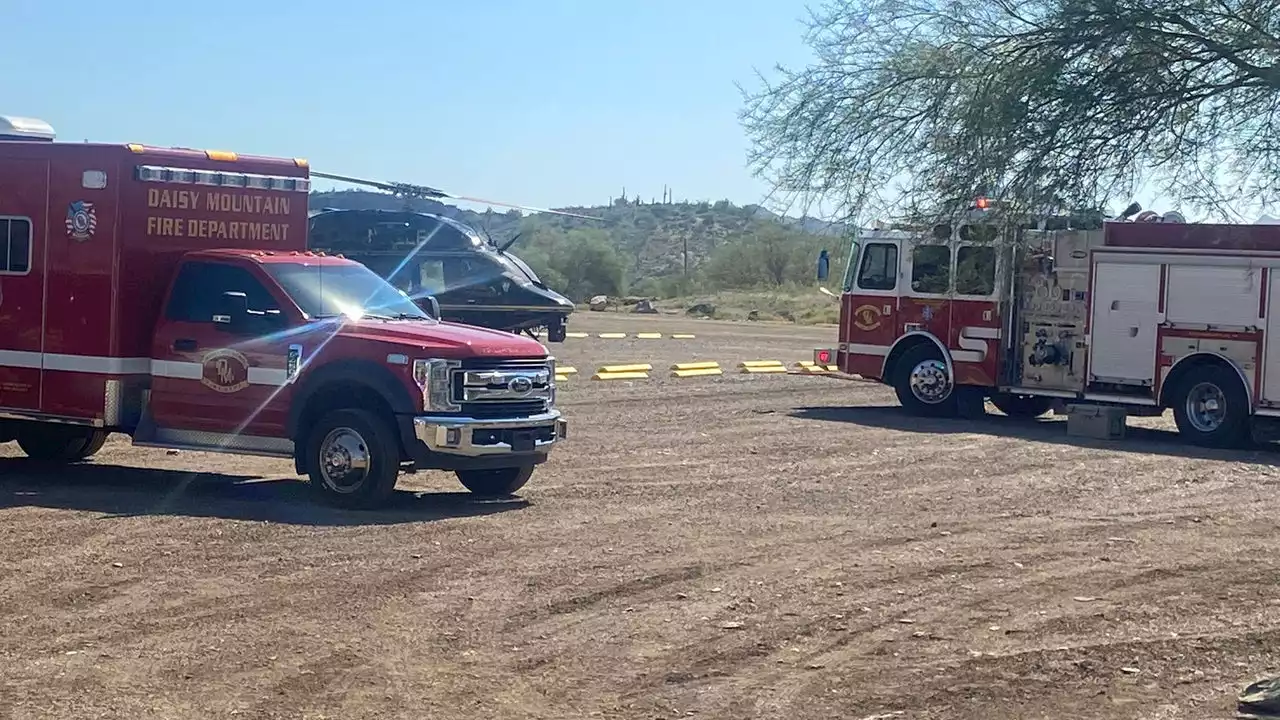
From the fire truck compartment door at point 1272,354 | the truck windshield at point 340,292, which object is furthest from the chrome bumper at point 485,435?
the fire truck compartment door at point 1272,354

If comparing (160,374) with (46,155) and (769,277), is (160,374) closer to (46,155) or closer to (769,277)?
(46,155)

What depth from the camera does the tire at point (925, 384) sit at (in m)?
23.5

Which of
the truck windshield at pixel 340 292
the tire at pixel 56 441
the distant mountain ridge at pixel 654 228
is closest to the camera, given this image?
the truck windshield at pixel 340 292

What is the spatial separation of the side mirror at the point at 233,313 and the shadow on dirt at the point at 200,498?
1.45m

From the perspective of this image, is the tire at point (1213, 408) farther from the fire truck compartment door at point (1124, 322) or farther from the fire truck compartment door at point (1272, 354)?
the fire truck compartment door at point (1124, 322)

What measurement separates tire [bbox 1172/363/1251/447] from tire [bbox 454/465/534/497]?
32.3 feet

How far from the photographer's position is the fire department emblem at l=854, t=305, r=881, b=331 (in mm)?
24094

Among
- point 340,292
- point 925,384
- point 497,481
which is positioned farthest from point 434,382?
point 925,384

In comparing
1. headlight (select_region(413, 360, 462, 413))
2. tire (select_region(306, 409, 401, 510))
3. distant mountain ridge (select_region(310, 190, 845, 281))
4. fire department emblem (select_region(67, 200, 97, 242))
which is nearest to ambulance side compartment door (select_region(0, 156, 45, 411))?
fire department emblem (select_region(67, 200, 97, 242))

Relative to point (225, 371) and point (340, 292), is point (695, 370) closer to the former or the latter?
point (340, 292)

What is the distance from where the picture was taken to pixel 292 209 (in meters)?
15.4

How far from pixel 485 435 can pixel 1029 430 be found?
1101cm

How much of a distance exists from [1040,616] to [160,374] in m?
7.76

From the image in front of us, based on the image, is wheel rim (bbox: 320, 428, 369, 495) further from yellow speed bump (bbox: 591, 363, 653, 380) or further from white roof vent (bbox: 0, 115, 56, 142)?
Result: yellow speed bump (bbox: 591, 363, 653, 380)
